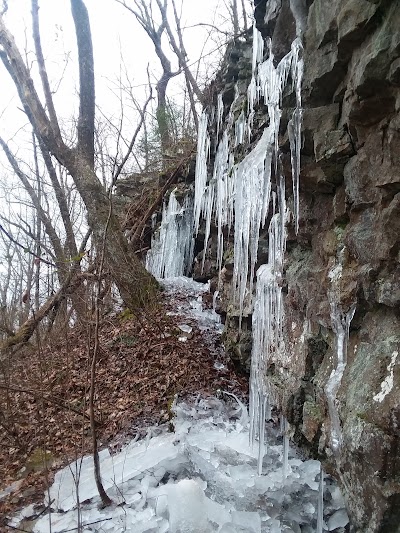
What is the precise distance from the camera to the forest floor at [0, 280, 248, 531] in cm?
368

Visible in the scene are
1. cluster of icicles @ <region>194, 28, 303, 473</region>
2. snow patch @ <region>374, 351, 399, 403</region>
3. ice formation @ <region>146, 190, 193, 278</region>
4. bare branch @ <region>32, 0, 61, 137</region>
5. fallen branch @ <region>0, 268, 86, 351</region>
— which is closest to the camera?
snow patch @ <region>374, 351, 399, 403</region>

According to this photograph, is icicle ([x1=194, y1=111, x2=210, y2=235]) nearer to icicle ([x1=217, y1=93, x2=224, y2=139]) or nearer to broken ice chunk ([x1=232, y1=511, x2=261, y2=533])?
icicle ([x1=217, y1=93, x2=224, y2=139])

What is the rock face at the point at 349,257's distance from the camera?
2100 mm

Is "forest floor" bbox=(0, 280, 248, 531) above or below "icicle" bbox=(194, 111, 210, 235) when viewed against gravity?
below

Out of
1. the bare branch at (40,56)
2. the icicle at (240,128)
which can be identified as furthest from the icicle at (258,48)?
the bare branch at (40,56)

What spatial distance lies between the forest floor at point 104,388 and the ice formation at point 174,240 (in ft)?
6.71

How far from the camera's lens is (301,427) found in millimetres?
3020

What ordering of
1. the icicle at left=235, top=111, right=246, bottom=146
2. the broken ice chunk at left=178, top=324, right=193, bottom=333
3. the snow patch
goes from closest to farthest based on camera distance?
the snow patch < the icicle at left=235, top=111, right=246, bottom=146 < the broken ice chunk at left=178, top=324, right=193, bottom=333

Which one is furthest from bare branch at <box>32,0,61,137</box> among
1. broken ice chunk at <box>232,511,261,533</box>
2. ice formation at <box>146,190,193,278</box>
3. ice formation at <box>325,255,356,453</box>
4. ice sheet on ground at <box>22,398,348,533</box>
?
broken ice chunk at <box>232,511,261,533</box>

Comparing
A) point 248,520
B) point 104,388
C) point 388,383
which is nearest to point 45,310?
point 104,388

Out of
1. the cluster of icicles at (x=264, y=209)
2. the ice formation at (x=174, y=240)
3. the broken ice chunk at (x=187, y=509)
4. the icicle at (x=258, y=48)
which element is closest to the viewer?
the broken ice chunk at (x=187, y=509)

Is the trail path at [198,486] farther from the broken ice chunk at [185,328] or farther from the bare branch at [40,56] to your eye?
the bare branch at [40,56]

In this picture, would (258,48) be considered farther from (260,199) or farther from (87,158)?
(87,158)

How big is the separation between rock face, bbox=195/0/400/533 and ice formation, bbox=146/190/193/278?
4555mm
